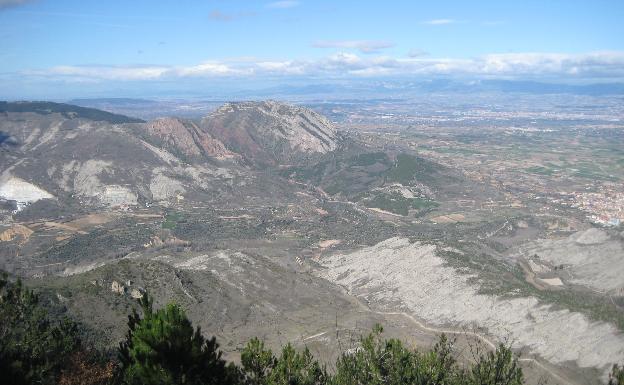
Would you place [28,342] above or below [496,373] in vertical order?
above

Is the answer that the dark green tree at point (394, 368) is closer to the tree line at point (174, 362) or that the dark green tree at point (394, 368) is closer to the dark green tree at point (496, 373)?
the tree line at point (174, 362)

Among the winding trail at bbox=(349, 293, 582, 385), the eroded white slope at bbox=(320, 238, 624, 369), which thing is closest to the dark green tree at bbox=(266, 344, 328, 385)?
the winding trail at bbox=(349, 293, 582, 385)

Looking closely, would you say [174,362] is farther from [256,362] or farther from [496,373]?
[496,373]

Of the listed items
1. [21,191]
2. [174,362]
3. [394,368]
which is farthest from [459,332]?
[21,191]

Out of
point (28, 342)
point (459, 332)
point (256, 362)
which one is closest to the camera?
point (256, 362)

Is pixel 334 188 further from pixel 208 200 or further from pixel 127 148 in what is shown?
pixel 127 148

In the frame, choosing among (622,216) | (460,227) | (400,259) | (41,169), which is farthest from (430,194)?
(41,169)

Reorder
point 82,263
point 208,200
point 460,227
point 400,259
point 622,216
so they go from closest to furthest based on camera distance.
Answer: point 400,259, point 82,263, point 460,227, point 622,216, point 208,200
